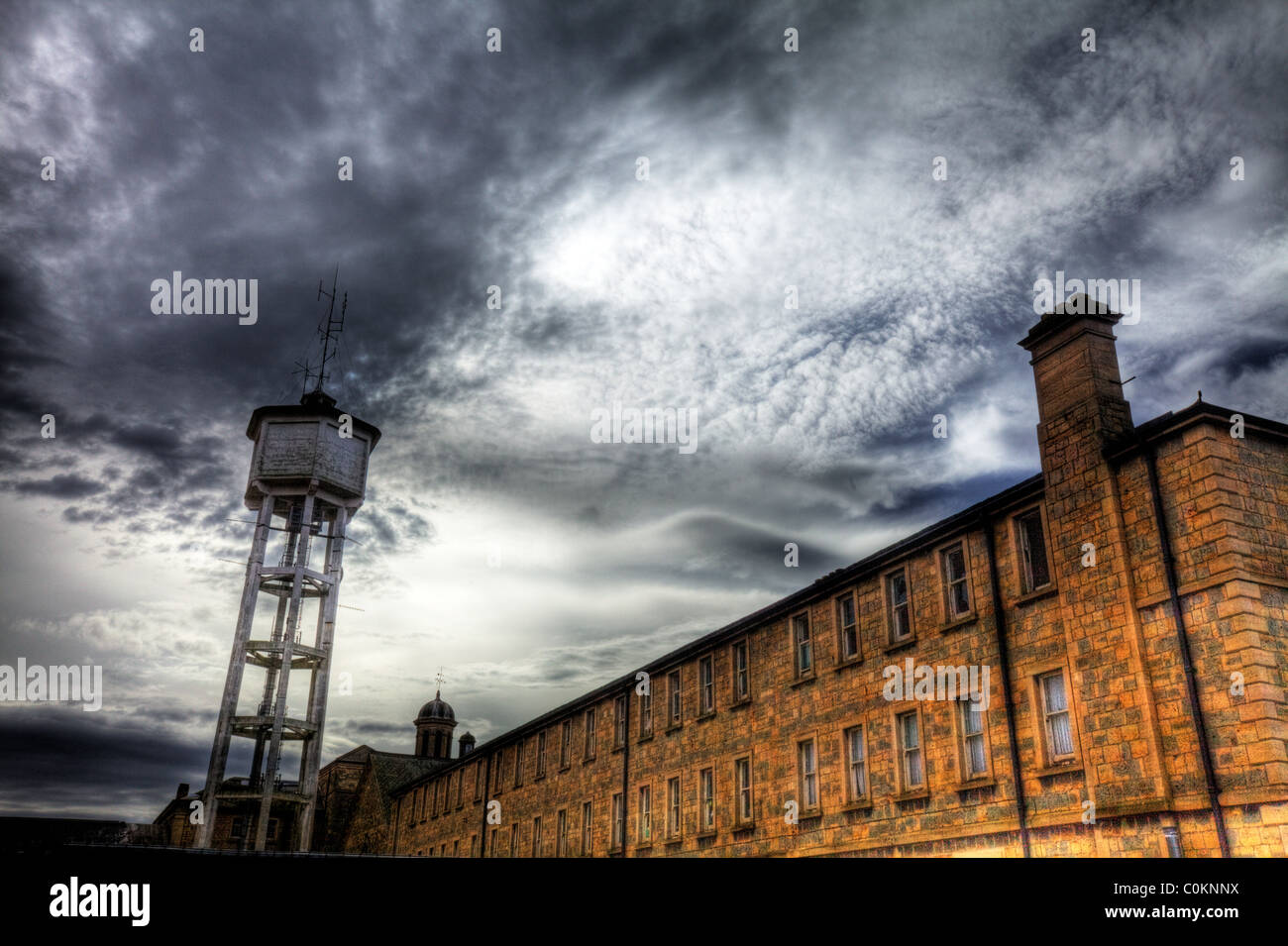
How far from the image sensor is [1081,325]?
63.9ft

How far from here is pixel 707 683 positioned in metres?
30.0

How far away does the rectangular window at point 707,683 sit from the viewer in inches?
1163

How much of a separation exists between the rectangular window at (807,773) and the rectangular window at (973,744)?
5.08 m

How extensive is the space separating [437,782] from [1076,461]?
4038 centimetres

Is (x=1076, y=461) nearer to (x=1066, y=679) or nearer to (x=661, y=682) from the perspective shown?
(x=1066, y=679)

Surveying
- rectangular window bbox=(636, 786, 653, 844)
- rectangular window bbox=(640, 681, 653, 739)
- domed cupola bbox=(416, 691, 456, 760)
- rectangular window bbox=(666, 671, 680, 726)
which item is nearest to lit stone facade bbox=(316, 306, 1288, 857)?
rectangular window bbox=(636, 786, 653, 844)

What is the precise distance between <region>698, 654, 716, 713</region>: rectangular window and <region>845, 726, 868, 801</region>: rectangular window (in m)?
6.50

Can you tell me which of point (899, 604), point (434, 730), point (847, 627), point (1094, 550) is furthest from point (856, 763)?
point (434, 730)

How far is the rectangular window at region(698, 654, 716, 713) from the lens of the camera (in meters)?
29.5

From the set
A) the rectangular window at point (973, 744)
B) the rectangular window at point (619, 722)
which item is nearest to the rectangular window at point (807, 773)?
the rectangular window at point (973, 744)

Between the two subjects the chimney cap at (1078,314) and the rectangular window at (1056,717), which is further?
the chimney cap at (1078,314)

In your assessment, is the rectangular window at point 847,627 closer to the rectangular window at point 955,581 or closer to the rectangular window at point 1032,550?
the rectangular window at point 955,581

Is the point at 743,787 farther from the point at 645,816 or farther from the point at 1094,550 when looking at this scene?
the point at 1094,550

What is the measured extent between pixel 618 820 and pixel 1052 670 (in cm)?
1883
